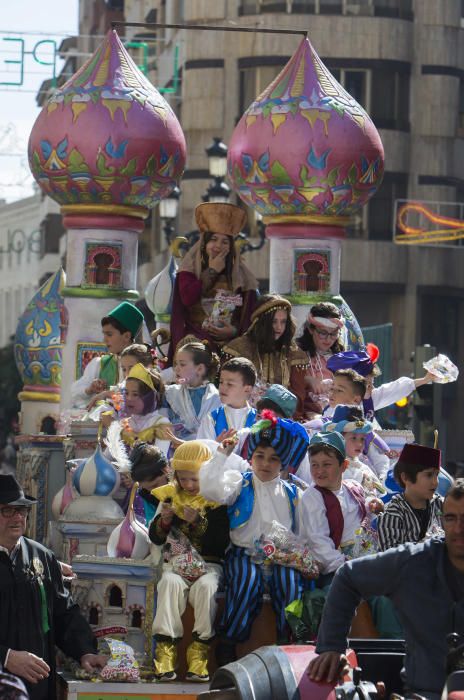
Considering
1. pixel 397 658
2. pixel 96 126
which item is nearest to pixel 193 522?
pixel 397 658

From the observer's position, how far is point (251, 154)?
1672cm

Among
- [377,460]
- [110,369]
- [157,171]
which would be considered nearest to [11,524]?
[377,460]

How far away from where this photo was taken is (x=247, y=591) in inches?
405

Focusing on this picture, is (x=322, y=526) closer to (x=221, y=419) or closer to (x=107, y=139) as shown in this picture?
(x=221, y=419)

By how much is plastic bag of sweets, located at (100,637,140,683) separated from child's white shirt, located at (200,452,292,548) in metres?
0.85

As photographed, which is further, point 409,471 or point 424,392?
point 424,392

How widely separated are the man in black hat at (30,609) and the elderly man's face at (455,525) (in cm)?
215

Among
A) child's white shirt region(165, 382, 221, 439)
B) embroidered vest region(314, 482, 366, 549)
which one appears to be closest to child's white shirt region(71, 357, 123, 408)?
child's white shirt region(165, 382, 221, 439)

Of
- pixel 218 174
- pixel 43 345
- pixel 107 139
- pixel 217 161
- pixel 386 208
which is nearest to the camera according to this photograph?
pixel 107 139

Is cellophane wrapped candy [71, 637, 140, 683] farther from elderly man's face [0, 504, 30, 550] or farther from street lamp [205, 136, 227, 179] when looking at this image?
street lamp [205, 136, 227, 179]

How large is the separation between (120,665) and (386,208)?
3672 centimetres

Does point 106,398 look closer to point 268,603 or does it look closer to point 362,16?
point 268,603

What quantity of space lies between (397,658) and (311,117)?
8.53m

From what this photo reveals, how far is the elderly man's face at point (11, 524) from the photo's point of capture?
29.9 ft
